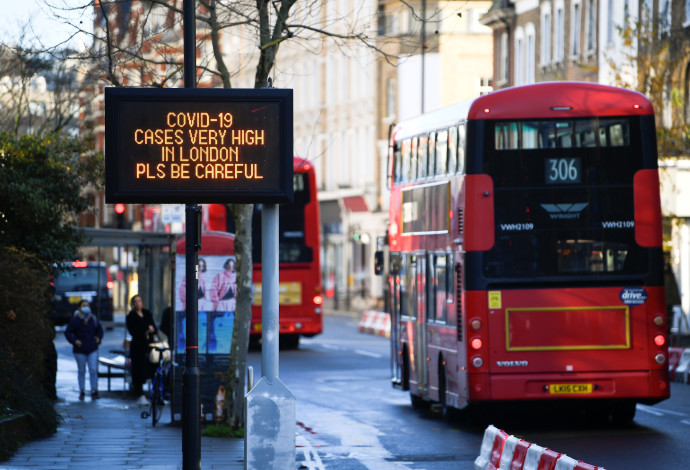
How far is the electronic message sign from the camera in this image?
12844 millimetres

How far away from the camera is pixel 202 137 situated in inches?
507

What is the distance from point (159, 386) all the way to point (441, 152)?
485 cm

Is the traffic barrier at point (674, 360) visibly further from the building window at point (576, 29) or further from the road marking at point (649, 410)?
the building window at point (576, 29)

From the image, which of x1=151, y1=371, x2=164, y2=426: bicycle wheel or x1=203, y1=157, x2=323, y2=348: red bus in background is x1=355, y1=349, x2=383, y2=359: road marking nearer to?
x1=203, y1=157, x2=323, y2=348: red bus in background

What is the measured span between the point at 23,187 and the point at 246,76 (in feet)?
216

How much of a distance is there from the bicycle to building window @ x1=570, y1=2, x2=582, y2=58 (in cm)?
3025

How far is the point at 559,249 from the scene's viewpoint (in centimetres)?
1928

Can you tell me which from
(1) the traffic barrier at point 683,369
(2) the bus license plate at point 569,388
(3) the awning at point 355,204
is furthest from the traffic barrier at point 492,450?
(3) the awning at point 355,204

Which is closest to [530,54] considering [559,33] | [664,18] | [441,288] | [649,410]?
[559,33]

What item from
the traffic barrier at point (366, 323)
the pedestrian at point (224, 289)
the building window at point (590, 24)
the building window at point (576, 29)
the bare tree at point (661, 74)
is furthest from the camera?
the traffic barrier at point (366, 323)

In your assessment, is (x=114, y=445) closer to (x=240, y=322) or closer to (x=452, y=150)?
(x=240, y=322)

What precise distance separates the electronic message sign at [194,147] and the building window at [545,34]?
41.0 metres

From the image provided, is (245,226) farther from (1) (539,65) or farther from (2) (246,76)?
(2) (246,76)

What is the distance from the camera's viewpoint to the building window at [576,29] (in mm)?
50250
